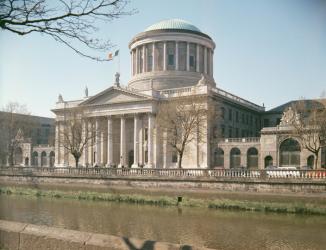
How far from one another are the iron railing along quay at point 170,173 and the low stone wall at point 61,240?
2627 centimetres


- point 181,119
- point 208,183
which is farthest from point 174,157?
point 208,183

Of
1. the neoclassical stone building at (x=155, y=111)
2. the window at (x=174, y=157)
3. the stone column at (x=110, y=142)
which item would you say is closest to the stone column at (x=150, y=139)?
the neoclassical stone building at (x=155, y=111)

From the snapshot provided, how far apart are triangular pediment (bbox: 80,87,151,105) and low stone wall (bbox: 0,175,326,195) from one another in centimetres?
2188

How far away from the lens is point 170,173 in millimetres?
40344

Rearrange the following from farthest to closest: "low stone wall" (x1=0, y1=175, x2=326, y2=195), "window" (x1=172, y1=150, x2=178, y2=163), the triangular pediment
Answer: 1. the triangular pediment
2. "window" (x1=172, y1=150, x2=178, y2=163)
3. "low stone wall" (x1=0, y1=175, x2=326, y2=195)

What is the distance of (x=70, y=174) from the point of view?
47.8 m

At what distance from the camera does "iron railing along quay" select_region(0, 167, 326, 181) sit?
3322cm

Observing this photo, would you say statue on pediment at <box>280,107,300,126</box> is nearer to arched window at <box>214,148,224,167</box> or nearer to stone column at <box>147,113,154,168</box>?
arched window at <box>214,148,224,167</box>

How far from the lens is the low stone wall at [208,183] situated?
1249 inches

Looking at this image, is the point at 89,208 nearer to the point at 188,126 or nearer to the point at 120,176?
the point at 120,176

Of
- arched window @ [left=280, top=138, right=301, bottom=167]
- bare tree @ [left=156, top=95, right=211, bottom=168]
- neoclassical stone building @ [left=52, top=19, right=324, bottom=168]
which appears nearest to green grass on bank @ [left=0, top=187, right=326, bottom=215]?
bare tree @ [left=156, top=95, right=211, bottom=168]

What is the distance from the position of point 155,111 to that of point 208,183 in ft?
96.9

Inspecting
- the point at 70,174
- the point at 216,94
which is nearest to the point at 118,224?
the point at 70,174

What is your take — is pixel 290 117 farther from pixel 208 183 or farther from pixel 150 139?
pixel 150 139
